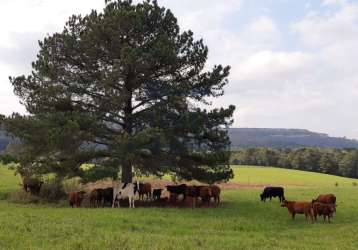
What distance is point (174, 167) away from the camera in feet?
91.8

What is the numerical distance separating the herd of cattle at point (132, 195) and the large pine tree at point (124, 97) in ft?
3.80

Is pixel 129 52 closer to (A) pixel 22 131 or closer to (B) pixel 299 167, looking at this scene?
(A) pixel 22 131

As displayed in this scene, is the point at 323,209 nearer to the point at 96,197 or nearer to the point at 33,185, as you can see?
the point at 96,197

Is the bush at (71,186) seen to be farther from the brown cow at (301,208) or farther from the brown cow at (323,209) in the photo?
the brown cow at (323,209)

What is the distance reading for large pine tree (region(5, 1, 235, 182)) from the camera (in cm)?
2560

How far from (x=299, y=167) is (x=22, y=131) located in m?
92.8

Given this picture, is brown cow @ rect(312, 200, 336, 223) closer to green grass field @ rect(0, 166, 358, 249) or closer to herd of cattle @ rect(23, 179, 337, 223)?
green grass field @ rect(0, 166, 358, 249)

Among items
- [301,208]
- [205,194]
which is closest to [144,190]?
[205,194]

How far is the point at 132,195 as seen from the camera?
27.0m

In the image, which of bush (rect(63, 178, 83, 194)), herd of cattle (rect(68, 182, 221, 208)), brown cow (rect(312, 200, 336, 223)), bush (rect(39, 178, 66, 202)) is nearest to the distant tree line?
bush (rect(63, 178, 83, 194))

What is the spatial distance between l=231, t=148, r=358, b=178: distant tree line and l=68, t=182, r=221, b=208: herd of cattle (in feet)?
251

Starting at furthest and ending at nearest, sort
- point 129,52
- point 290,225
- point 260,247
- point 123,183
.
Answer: point 123,183
point 129,52
point 290,225
point 260,247

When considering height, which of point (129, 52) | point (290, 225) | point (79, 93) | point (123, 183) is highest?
point (129, 52)

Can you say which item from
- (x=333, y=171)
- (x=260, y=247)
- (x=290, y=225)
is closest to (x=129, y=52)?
(x=290, y=225)
